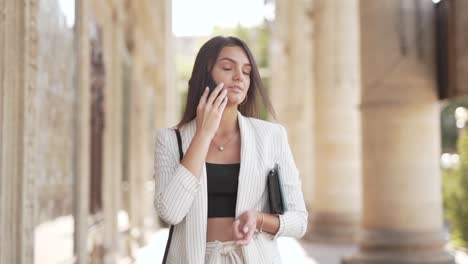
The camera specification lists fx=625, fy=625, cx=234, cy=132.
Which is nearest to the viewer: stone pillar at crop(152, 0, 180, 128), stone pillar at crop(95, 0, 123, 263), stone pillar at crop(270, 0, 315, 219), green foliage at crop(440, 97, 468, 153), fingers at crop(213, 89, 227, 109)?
fingers at crop(213, 89, 227, 109)

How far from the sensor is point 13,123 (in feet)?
13.8

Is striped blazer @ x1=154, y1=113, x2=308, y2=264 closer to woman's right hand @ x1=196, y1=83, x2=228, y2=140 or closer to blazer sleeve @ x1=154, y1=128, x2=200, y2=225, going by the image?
blazer sleeve @ x1=154, y1=128, x2=200, y2=225

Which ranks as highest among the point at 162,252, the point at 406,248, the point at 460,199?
the point at 460,199

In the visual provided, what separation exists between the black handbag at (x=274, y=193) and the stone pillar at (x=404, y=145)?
7501 millimetres

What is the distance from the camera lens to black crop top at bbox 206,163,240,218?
2.49m

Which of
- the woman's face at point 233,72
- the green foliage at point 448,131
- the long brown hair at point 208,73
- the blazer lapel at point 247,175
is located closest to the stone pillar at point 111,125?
the long brown hair at point 208,73

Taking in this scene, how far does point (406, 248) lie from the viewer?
31.0ft

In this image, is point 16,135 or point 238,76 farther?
point 16,135

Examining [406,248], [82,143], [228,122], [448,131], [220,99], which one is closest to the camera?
[220,99]

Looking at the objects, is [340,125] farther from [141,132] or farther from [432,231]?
[432,231]

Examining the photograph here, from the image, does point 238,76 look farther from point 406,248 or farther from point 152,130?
point 152,130

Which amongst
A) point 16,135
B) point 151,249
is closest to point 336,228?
point 151,249

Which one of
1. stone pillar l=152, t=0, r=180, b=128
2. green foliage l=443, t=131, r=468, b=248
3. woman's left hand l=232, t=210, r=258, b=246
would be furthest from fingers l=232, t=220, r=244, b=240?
stone pillar l=152, t=0, r=180, b=128

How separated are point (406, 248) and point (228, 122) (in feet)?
24.7
